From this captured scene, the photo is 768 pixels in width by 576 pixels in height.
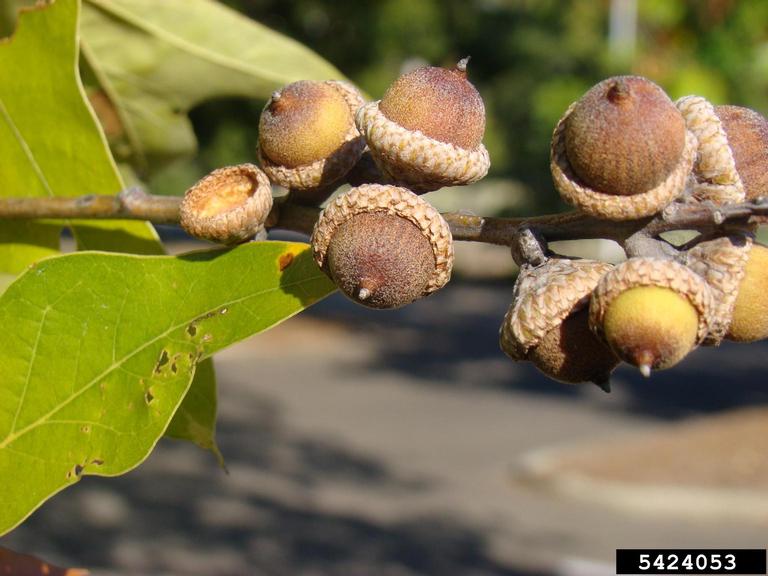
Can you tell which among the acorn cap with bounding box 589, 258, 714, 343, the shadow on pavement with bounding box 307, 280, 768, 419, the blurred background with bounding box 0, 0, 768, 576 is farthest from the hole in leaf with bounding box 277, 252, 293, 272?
the shadow on pavement with bounding box 307, 280, 768, 419

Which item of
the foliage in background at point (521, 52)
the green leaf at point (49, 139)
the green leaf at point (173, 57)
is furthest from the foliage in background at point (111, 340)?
the foliage in background at point (521, 52)

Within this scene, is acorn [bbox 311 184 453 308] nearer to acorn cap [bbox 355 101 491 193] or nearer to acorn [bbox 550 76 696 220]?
acorn cap [bbox 355 101 491 193]

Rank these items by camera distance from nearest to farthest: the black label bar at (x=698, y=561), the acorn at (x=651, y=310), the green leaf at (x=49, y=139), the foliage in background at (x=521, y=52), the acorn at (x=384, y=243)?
the acorn at (x=651, y=310) → the acorn at (x=384, y=243) → the green leaf at (x=49, y=139) → the black label bar at (x=698, y=561) → the foliage in background at (x=521, y=52)

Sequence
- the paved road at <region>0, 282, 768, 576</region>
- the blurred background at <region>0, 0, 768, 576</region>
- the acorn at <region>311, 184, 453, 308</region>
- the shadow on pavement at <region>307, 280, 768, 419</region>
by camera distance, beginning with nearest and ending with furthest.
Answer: the acorn at <region>311, 184, 453, 308</region>, the paved road at <region>0, 282, 768, 576</region>, the blurred background at <region>0, 0, 768, 576</region>, the shadow on pavement at <region>307, 280, 768, 419</region>

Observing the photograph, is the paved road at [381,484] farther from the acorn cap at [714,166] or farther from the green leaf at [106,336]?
the acorn cap at [714,166]

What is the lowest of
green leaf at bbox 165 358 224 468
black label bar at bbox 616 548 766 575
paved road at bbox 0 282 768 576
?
paved road at bbox 0 282 768 576

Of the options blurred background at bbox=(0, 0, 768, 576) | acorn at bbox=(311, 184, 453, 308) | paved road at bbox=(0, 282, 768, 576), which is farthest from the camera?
blurred background at bbox=(0, 0, 768, 576)

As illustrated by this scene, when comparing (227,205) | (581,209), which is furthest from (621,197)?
(227,205)

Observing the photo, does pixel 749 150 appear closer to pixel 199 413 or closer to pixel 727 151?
pixel 727 151
